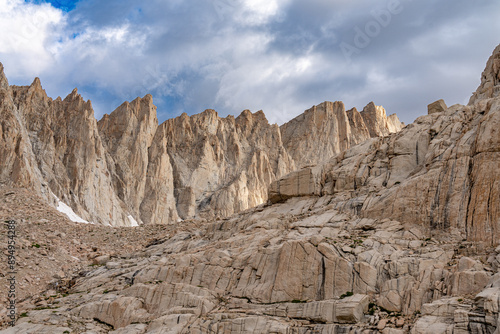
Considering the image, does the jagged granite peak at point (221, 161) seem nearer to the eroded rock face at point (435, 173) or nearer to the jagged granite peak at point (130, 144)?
the jagged granite peak at point (130, 144)

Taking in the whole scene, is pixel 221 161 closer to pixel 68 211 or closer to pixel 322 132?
pixel 322 132

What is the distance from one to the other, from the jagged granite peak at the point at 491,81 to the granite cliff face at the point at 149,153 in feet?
168

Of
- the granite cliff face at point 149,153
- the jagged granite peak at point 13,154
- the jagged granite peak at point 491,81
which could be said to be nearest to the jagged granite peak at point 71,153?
the granite cliff face at point 149,153

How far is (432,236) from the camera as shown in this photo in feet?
103

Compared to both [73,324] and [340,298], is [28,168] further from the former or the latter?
[340,298]

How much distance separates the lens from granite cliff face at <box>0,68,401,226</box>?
76438mm

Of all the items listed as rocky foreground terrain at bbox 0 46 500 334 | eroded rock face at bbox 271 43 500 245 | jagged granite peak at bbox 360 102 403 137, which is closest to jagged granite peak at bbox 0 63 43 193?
rocky foreground terrain at bbox 0 46 500 334

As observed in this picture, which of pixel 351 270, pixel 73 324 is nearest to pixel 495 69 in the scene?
pixel 351 270

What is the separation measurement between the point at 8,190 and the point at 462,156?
161ft

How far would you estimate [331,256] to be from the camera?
29906 millimetres

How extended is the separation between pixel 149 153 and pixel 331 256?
71.1 m

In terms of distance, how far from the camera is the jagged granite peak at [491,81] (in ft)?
138

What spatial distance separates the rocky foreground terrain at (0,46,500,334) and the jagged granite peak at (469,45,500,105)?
146 mm

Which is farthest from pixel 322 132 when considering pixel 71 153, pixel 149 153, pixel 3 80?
pixel 3 80
